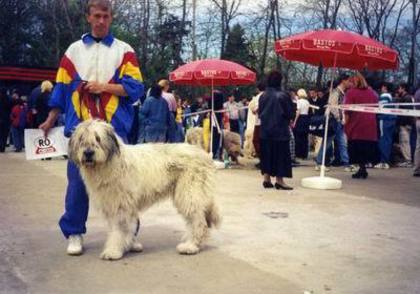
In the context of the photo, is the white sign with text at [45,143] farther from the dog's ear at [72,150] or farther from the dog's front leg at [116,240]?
the dog's front leg at [116,240]

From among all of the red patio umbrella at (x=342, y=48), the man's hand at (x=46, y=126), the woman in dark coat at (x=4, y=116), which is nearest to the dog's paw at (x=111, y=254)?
the man's hand at (x=46, y=126)

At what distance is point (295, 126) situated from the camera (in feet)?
54.6

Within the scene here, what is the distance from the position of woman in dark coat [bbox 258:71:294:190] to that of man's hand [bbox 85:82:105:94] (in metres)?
5.16

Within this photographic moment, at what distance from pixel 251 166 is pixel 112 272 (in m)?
10.1

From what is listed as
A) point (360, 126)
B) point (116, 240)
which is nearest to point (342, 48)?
point (360, 126)

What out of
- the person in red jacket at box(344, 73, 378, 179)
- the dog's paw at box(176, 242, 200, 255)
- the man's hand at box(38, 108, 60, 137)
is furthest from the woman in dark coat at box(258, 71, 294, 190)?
the man's hand at box(38, 108, 60, 137)

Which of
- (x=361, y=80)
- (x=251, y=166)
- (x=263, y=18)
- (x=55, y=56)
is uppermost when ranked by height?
(x=263, y=18)

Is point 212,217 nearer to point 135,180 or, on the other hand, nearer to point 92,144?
point 135,180

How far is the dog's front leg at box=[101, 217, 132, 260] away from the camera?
528 centimetres

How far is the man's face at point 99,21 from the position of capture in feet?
18.1

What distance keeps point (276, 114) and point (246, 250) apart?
4.76 m

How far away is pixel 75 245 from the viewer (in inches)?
216

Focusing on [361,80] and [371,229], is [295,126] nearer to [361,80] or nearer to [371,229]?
[361,80]

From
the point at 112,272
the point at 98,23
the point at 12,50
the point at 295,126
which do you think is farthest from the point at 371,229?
the point at 12,50
